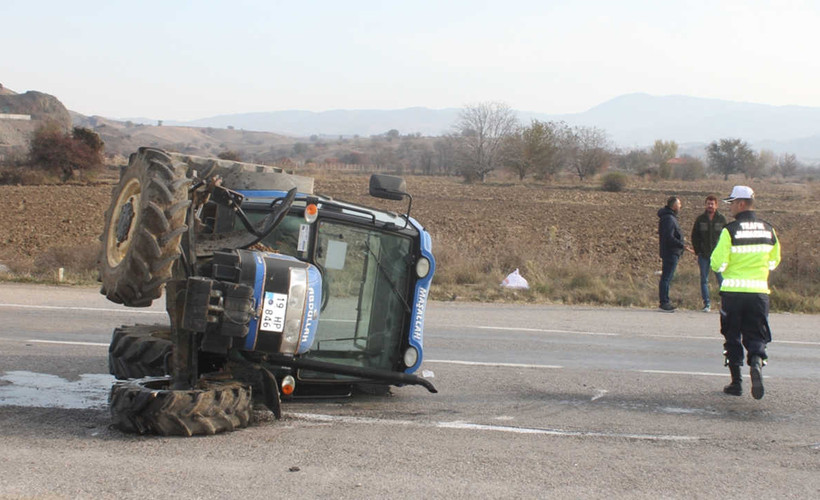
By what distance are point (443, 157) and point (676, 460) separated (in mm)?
143418

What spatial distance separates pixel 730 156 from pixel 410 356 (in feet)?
399

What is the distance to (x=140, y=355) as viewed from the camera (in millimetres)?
6512

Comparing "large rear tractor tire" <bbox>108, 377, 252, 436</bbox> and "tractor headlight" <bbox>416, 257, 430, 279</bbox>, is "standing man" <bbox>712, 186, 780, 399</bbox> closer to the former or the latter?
"tractor headlight" <bbox>416, 257, 430, 279</bbox>

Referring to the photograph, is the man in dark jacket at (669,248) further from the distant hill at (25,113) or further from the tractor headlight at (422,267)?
the distant hill at (25,113)

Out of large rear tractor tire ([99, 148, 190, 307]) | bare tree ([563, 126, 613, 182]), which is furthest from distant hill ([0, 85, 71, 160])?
large rear tractor tire ([99, 148, 190, 307])

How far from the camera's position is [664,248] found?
1486cm

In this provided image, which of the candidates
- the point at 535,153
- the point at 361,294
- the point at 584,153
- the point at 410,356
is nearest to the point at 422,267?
the point at 361,294

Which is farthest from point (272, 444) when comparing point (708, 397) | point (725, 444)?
point (708, 397)

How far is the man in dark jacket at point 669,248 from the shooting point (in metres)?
14.6

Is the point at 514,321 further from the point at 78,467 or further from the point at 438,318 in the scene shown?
the point at 78,467

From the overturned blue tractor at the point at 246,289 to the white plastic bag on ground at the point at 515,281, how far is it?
30.3 feet

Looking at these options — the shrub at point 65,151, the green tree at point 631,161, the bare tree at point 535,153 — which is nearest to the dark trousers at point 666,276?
the shrub at point 65,151

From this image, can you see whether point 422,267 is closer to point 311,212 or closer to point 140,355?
point 311,212

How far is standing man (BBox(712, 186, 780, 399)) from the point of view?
7516 mm
